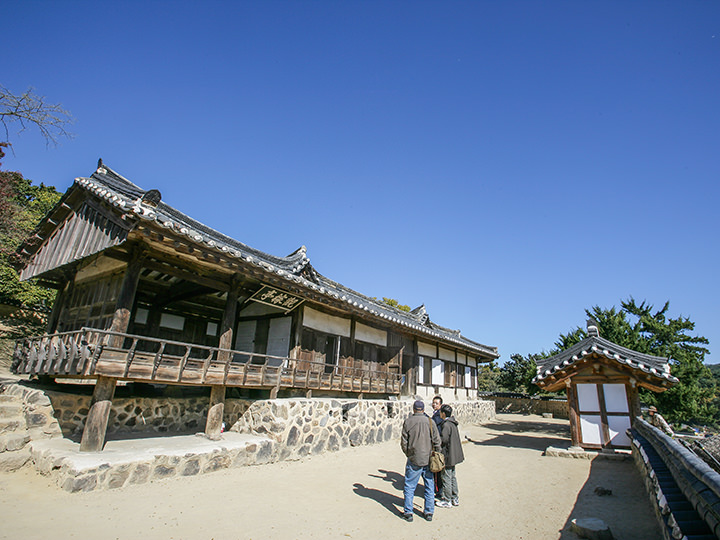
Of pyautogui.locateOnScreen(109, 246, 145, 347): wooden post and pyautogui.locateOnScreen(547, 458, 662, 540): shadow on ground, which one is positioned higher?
pyautogui.locateOnScreen(109, 246, 145, 347): wooden post

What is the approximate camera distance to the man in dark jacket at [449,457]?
6637 mm

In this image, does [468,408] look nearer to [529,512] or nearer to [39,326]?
[529,512]

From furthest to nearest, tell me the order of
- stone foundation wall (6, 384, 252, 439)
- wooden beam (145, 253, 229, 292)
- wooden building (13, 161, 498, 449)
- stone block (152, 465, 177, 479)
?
wooden beam (145, 253, 229, 292)
stone foundation wall (6, 384, 252, 439)
wooden building (13, 161, 498, 449)
stone block (152, 465, 177, 479)

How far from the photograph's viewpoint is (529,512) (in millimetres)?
6590

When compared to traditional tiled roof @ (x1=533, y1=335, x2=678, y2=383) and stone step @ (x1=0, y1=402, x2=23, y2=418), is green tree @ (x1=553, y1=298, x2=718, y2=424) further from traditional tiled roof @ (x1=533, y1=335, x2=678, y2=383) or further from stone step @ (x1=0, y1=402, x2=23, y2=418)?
stone step @ (x1=0, y1=402, x2=23, y2=418)

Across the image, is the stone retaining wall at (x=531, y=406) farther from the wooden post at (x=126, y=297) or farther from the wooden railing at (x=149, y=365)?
the wooden post at (x=126, y=297)

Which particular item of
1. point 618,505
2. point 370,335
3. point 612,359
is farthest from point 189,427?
point 612,359

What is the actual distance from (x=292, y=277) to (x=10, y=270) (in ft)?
60.1

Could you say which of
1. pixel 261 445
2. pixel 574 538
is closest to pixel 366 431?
pixel 261 445

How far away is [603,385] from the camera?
12.0 meters

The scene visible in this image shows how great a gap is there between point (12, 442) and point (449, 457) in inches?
352

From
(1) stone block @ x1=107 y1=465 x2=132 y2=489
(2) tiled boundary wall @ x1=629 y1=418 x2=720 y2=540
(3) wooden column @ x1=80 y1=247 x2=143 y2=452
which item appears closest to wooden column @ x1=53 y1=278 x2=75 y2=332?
(3) wooden column @ x1=80 y1=247 x2=143 y2=452

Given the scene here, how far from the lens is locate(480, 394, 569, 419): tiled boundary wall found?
30737 mm

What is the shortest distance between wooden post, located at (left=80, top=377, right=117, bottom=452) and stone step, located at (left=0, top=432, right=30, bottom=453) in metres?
1.55
